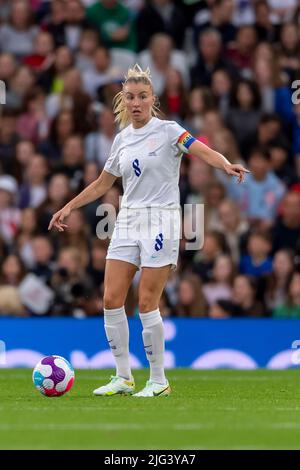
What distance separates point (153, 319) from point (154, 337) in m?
0.14

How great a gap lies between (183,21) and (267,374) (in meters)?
6.30

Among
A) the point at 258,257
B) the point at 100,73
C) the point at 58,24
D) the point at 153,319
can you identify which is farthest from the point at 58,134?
the point at 153,319

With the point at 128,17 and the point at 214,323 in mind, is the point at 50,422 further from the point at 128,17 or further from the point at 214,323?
the point at 128,17

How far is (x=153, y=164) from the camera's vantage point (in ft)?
33.6

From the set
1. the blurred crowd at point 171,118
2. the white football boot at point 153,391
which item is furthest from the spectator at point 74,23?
the white football boot at point 153,391

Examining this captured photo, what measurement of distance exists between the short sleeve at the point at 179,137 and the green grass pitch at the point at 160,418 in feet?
6.19

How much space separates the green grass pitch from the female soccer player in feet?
1.69

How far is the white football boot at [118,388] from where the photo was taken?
413 inches

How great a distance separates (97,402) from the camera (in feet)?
32.2

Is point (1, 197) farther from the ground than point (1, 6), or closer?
closer

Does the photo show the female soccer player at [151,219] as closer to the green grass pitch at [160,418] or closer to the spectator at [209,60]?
the green grass pitch at [160,418]

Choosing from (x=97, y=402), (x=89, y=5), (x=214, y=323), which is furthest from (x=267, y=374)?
(x=89, y=5)
